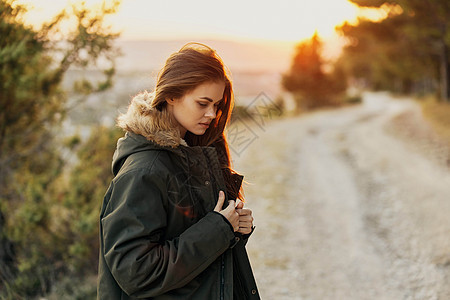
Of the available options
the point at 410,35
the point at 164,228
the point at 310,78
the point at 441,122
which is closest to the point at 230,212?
the point at 164,228

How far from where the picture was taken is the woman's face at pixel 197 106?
173cm

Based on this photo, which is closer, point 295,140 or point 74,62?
point 74,62

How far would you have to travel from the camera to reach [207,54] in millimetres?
1748

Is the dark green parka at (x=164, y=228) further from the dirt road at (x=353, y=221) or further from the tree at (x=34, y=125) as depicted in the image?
the tree at (x=34, y=125)

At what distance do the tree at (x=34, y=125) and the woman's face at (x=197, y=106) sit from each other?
299cm

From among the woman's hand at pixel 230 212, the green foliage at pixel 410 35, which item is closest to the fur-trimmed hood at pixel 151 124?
the woman's hand at pixel 230 212

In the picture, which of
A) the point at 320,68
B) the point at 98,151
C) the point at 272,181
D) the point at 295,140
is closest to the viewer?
the point at 98,151

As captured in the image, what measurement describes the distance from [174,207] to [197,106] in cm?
45

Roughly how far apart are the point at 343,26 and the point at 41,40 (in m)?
17.3

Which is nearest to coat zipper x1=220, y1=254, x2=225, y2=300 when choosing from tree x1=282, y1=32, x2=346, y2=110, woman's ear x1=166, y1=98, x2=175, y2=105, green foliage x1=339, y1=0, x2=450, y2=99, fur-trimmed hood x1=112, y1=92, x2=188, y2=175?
fur-trimmed hood x1=112, y1=92, x2=188, y2=175

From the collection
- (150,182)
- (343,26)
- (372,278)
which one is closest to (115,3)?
(150,182)

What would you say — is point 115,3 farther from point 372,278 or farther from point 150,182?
point 372,278

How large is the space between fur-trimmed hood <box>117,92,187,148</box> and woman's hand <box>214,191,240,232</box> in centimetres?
29

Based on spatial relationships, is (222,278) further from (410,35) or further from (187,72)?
(410,35)
